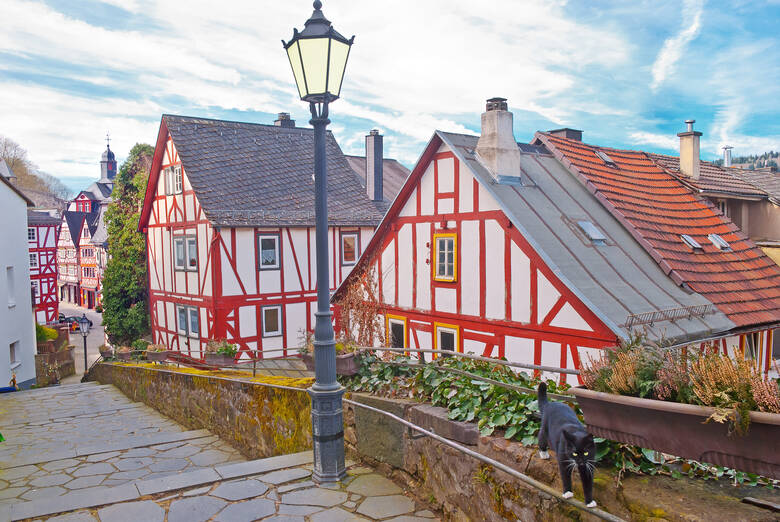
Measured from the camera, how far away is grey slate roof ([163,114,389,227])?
20.4 metres

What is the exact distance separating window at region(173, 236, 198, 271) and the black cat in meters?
18.9

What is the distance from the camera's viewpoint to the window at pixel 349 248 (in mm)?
22438

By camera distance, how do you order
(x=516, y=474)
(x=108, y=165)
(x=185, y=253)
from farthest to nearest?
(x=108, y=165) < (x=185, y=253) < (x=516, y=474)

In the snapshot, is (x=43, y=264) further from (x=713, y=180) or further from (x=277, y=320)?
(x=713, y=180)

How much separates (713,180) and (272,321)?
1475cm

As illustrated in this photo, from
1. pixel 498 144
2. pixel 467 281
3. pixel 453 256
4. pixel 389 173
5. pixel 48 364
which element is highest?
pixel 389 173

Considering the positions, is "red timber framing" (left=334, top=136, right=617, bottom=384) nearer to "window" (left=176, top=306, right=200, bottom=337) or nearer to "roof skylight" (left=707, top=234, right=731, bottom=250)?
"roof skylight" (left=707, top=234, right=731, bottom=250)

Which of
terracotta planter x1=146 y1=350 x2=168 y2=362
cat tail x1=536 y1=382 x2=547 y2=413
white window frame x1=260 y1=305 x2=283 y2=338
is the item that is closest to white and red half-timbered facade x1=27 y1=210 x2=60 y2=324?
terracotta planter x1=146 y1=350 x2=168 y2=362

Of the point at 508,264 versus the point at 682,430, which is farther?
the point at 508,264

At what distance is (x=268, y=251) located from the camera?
2058 cm

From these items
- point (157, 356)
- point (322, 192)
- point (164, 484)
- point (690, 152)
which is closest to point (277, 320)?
point (157, 356)

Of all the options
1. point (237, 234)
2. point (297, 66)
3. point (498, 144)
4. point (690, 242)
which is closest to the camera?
point (297, 66)

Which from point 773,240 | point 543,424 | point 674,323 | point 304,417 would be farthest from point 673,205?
point 543,424

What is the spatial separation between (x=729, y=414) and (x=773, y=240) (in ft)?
57.2
